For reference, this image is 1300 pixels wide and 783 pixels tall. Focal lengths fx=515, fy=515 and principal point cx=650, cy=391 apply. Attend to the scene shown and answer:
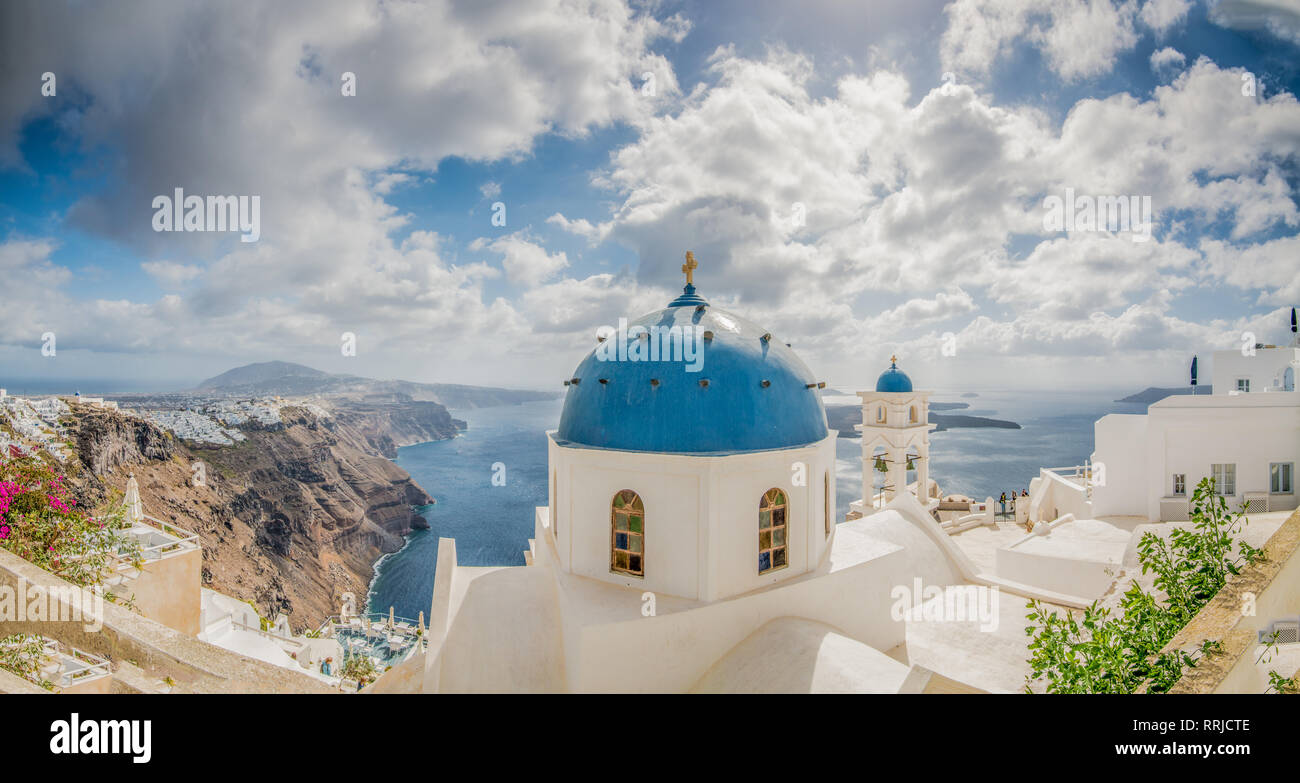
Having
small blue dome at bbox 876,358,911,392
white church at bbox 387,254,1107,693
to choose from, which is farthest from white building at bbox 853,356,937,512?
white church at bbox 387,254,1107,693

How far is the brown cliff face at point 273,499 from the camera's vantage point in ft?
117

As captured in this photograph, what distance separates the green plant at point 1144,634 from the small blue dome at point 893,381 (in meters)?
12.6

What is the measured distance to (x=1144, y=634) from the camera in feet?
19.1

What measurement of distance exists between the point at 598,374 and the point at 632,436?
1.49 m

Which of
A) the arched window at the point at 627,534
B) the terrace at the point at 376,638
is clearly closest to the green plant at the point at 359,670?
the terrace at the point at 376,638

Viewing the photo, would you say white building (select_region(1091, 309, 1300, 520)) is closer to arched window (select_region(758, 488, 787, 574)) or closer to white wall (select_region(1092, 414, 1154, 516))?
white wall (select_region(1092, 414, 1154, 516))

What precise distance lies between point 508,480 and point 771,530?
7936 cm

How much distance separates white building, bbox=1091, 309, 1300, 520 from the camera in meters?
14.2

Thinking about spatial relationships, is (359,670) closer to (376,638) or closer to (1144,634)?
(376,638)

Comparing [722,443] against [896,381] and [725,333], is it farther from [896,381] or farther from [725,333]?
[896,381]

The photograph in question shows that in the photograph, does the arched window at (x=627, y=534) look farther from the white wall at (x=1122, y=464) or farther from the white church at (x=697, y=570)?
the white wall at (x=1122, y=464)

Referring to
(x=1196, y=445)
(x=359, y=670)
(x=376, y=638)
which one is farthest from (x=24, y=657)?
(x=376, y=638)

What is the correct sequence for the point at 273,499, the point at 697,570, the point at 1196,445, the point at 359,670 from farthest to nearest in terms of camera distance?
the point at 273,499
the point at 359,670
the point at 1196,445
the point at 697,570
